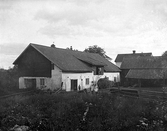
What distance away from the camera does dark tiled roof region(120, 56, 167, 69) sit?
36875mm

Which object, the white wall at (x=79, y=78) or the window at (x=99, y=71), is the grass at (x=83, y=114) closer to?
the white wall at (x=79, y=78)

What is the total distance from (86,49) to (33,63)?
3625 centimetres

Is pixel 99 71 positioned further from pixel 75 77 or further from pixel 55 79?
pixel 55 79

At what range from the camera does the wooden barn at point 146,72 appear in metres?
32.4

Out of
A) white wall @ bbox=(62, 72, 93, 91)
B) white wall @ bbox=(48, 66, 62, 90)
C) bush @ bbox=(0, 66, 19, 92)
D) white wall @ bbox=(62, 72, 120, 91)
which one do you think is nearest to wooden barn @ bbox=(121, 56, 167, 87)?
white wall @ bbox=(62, 72, 120, 91)

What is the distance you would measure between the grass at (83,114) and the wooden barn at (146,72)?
16.6 meters

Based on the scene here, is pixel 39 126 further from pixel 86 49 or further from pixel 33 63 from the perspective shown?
pixel 86 49

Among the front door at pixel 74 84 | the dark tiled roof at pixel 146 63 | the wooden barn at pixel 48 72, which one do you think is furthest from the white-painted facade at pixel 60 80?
the dark tiled roof at pixel 146 63

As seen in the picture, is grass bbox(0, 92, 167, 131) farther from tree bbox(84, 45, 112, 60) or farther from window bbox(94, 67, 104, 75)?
tree bbox(84, 45, 112, 60)

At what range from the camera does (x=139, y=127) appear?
1003 cm

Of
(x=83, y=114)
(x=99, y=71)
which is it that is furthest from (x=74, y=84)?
(x=83, y=114)

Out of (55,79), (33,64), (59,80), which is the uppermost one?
(33,64)

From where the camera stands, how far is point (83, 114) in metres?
11.5

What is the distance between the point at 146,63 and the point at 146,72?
5747mm
